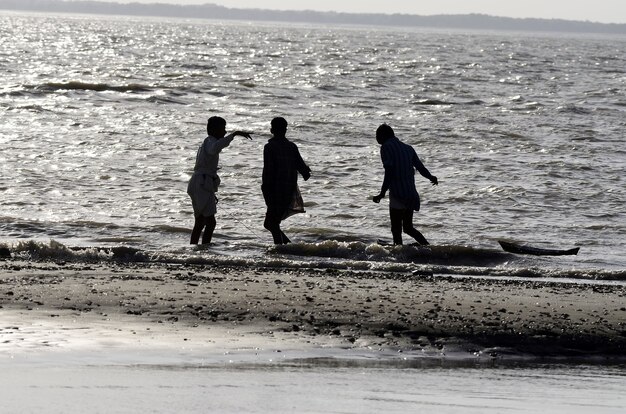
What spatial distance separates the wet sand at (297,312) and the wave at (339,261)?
100 centimetres

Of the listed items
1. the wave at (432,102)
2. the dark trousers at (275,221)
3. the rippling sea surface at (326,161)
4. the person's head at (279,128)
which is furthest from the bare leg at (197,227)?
the wave at (432,102)

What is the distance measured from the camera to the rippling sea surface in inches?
596

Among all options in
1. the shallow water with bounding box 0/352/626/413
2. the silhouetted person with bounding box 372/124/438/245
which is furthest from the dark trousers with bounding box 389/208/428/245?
the shallow water with bounding box 0/352/626/413

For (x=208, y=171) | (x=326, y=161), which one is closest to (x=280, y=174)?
(x=208, y=171)

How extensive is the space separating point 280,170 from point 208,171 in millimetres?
755

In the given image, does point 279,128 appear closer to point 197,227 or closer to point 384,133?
point 384,133

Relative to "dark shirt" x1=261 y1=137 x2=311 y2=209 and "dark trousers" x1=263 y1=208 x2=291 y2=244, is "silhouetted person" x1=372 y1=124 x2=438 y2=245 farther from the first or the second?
"dark trousers" x1=263 y1=208 x2=291 y2=244

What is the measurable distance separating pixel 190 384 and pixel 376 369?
1.17 metres

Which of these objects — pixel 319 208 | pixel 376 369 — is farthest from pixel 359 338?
pixel 319 208

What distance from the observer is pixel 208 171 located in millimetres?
13055

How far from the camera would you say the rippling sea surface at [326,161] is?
15.1m

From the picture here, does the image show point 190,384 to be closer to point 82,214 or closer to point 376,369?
point 376,369

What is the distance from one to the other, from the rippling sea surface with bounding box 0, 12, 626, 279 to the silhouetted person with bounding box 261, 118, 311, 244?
1.49ft

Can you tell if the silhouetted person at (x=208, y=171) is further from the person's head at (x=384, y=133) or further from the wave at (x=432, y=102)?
the wave at (x=432, y=102)
